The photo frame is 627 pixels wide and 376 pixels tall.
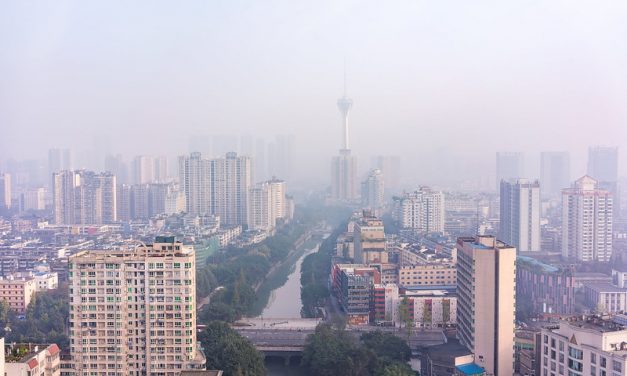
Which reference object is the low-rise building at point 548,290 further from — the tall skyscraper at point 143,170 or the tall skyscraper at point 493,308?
the tall skyscraper at point 143,170

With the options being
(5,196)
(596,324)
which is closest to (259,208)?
(5,196)

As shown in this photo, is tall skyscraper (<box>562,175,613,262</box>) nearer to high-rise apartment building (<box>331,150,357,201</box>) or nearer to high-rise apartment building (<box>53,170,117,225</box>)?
high-rise apartment building (<box>53,170,117,225</box>)

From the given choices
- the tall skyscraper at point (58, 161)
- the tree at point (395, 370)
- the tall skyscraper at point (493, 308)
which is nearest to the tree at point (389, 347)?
the tree at point (395, 370)

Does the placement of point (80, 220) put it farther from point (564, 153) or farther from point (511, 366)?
point (511, 366)

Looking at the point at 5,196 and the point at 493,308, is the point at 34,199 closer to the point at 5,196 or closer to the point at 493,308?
the point at 5,196

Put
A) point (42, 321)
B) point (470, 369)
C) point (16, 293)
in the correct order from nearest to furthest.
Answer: point (470, 369), point (42, 321), point (16, 293)

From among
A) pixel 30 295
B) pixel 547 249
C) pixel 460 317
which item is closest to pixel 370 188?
pixel 547 249
